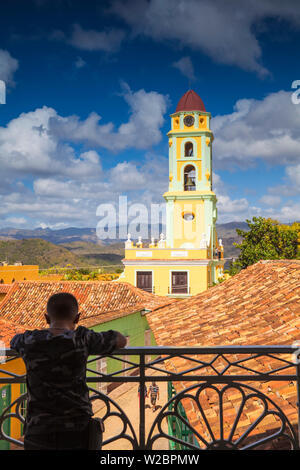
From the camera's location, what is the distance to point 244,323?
20.5 ft

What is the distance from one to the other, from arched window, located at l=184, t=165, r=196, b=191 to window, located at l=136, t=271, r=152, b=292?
24.7 feet

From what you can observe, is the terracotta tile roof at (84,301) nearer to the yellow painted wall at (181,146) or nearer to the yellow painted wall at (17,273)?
the yellow painted wall at (17,273)

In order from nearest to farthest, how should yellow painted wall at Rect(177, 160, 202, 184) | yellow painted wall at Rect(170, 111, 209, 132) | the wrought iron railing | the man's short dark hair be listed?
the man's short dark hair < the wrought iron railing < yellow painted wall at Rect(177, 160, 202, 184) < yellow painted wall at Rect(170, 111, 209, 132)

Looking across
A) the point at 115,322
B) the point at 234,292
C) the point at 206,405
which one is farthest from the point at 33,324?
the point at 206,405

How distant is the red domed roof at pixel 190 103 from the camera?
31.5 m

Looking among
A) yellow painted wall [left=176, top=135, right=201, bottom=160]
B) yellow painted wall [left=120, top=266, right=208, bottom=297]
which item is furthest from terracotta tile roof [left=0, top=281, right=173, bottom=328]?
yellow painted wall [left=176, top=135, right=201, bottom=160]

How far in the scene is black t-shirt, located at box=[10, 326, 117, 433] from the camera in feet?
6.30

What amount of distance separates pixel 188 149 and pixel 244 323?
26869 mm

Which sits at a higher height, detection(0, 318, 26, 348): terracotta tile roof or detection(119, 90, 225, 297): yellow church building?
detection(119, 90, 225, 297): yellow church building

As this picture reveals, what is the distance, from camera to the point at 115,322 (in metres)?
17.8

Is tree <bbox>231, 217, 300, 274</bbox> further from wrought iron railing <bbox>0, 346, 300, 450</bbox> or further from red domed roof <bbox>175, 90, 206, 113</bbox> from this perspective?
wrought iron railing <bbox>0, 346, 300, 450</bbox>

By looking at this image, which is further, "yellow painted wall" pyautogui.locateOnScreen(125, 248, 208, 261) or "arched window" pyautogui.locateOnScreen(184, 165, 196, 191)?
"arched window" pyautogui.locateOnScreen(184, 165, 196, 191)

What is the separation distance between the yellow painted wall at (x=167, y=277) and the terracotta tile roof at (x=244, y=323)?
18559 mm

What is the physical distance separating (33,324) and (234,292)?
413 inches
